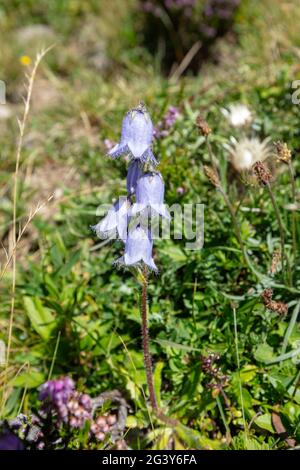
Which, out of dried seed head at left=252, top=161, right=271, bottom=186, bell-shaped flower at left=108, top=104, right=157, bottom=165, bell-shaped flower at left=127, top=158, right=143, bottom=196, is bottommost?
bell-shaped flower at left=127, top=158, right=143, bottom=196

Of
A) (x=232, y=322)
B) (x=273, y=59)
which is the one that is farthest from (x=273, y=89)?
(x=232, y=322)

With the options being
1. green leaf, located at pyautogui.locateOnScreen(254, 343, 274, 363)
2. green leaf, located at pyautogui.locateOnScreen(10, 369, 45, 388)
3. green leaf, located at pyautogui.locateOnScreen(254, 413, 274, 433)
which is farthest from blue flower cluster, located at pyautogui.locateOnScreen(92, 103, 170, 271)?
green leaf, located at pyautogui.locateOnScreen(10, 369, 45, 388)

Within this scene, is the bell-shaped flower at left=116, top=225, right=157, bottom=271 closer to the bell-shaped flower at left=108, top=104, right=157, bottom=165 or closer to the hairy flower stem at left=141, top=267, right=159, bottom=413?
the hairy flower stem at left=141, top=267, right=159, bottom=413

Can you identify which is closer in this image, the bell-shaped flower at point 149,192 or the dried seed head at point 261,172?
the bell-shaped flower at point 149,192

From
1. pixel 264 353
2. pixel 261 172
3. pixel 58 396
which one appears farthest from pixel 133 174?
pixel 264 353

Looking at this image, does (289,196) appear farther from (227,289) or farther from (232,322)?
(232,322)

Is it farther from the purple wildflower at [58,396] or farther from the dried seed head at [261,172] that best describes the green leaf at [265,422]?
the dried seed head at [261,172]

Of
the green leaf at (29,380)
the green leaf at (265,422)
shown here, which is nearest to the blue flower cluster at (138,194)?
the green leaf at (265,422)
